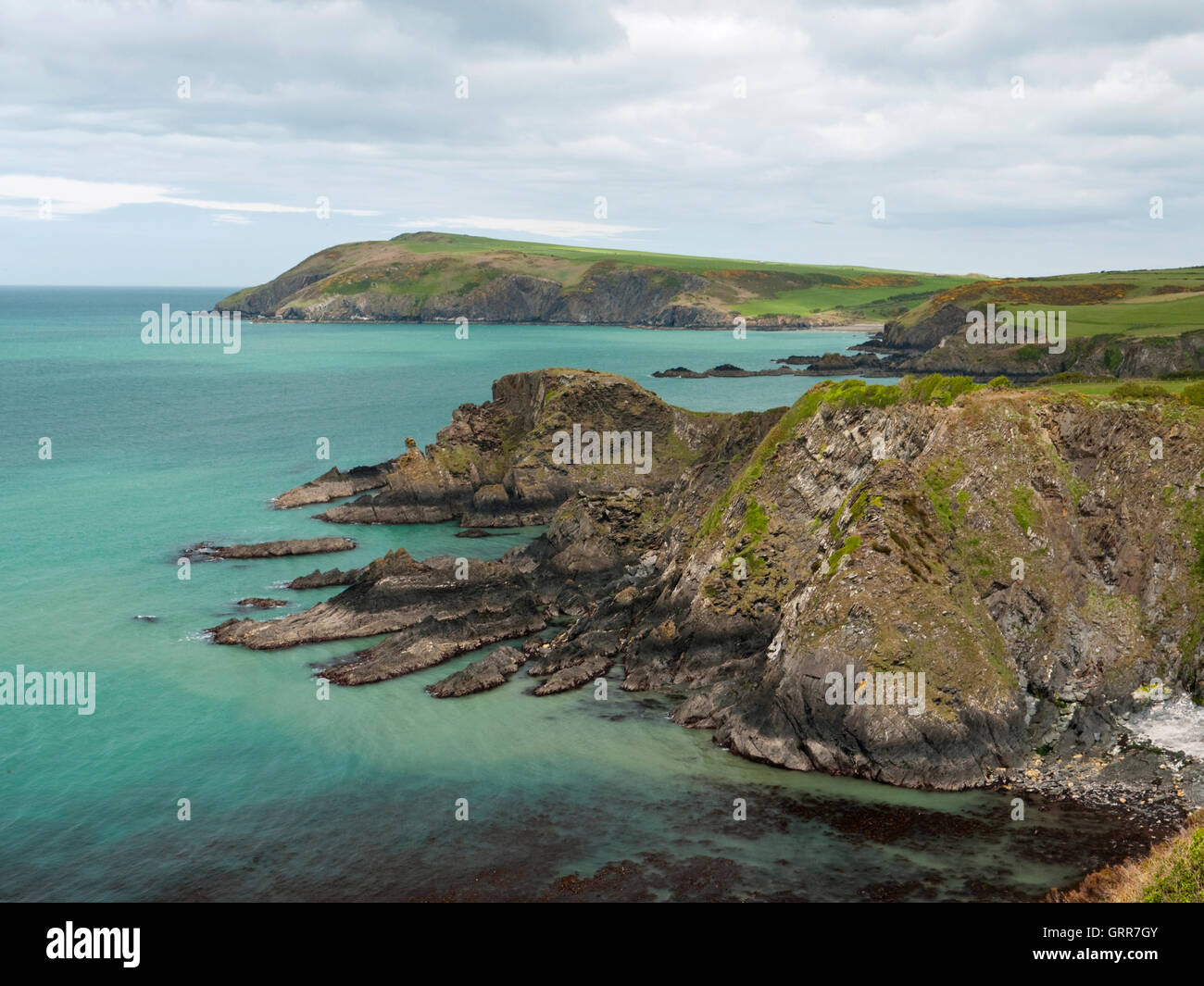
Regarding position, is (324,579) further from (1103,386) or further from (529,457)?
(1103,386)

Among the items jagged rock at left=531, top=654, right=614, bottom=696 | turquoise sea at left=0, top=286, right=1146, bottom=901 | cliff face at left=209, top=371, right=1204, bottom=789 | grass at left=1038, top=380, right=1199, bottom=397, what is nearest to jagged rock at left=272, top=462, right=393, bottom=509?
turquoise sea at left=0, top=286, right=1146, bottom=901

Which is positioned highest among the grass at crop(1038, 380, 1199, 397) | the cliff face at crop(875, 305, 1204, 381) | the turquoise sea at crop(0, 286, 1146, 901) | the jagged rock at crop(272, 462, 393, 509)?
the cliff face at crop(875, 305, 1204, 381)

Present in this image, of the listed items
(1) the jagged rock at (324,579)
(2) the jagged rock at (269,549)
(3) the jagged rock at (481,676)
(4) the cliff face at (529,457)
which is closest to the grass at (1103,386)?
(3) the jagged rock at (481,676)

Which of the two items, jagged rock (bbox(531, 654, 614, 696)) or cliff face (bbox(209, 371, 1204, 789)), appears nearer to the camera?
cliff face (bbox(209, 371, 1204, 789))

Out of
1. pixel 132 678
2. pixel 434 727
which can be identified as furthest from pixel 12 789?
pixel 434 727

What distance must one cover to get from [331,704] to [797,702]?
70.7ft

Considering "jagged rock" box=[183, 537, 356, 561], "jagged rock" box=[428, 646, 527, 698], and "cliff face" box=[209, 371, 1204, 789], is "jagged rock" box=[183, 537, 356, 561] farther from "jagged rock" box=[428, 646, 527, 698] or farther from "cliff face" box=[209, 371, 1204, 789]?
"jagged rock" box=[428, 646, 527, 698]

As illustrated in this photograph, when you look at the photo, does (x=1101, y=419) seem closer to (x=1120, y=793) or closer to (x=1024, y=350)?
(x=1120, y=793)

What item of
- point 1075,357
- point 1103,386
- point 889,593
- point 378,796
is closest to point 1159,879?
point 889,593

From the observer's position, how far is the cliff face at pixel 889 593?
1465 inches

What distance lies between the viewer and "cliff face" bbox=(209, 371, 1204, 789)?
122ft

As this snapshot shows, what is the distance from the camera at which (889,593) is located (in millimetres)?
39219

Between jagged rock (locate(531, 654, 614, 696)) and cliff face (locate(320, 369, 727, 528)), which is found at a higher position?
cliff face (locate(320, 369, 727, 528))

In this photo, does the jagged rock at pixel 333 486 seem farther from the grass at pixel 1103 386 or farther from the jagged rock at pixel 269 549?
the grass at pixel 1103 386
